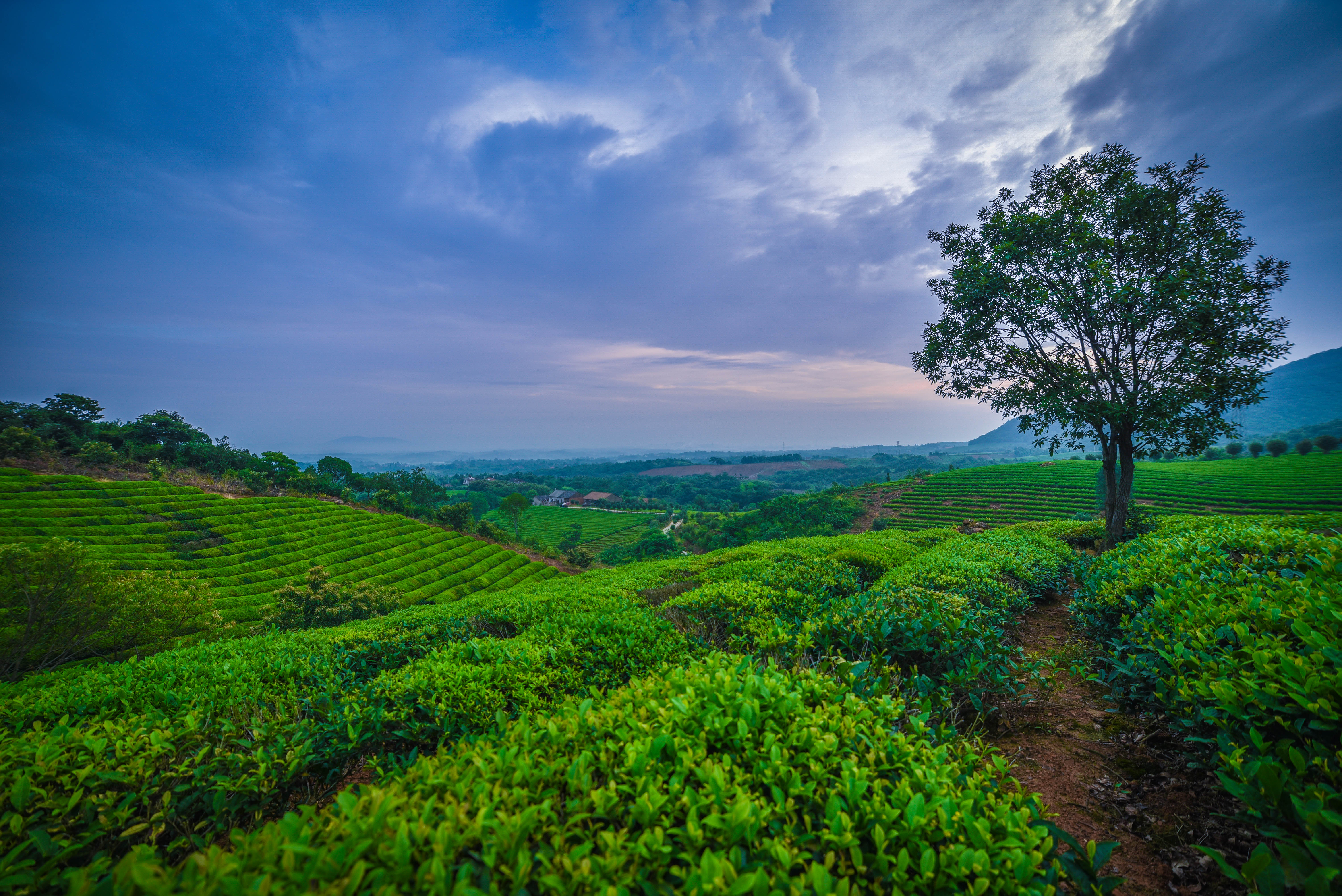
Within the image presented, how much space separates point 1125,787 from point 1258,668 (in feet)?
4.51

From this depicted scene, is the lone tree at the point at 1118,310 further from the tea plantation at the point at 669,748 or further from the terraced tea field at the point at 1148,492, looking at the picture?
the terraced tea field at the point at 1148,492

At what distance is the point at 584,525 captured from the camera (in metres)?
75.4

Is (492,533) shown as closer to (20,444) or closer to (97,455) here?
(97,455)

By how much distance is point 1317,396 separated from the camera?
19275 centimetres

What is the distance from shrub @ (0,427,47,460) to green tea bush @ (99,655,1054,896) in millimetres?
56229

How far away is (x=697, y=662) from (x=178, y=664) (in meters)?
6.51

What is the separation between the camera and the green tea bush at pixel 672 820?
163 centimetres

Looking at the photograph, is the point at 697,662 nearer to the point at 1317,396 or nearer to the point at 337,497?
the point at 337,497

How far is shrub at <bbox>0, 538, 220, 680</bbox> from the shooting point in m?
12.6

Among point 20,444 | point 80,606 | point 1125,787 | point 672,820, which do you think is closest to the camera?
point 672,820

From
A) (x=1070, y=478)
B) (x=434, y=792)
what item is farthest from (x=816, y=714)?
(x=1070, y=478)

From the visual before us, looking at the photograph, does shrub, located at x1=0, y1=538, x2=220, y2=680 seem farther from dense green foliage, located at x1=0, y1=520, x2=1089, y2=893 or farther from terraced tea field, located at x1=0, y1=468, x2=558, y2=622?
dense green foliage, located at x1=0, y1=520, x2=1089, y2=893

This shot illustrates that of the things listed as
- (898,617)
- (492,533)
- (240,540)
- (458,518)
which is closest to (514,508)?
(492,533)

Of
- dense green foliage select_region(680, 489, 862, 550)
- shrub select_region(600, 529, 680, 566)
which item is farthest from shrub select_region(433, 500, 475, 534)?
dense green foliage select_region(680, 489, 862, 550)
